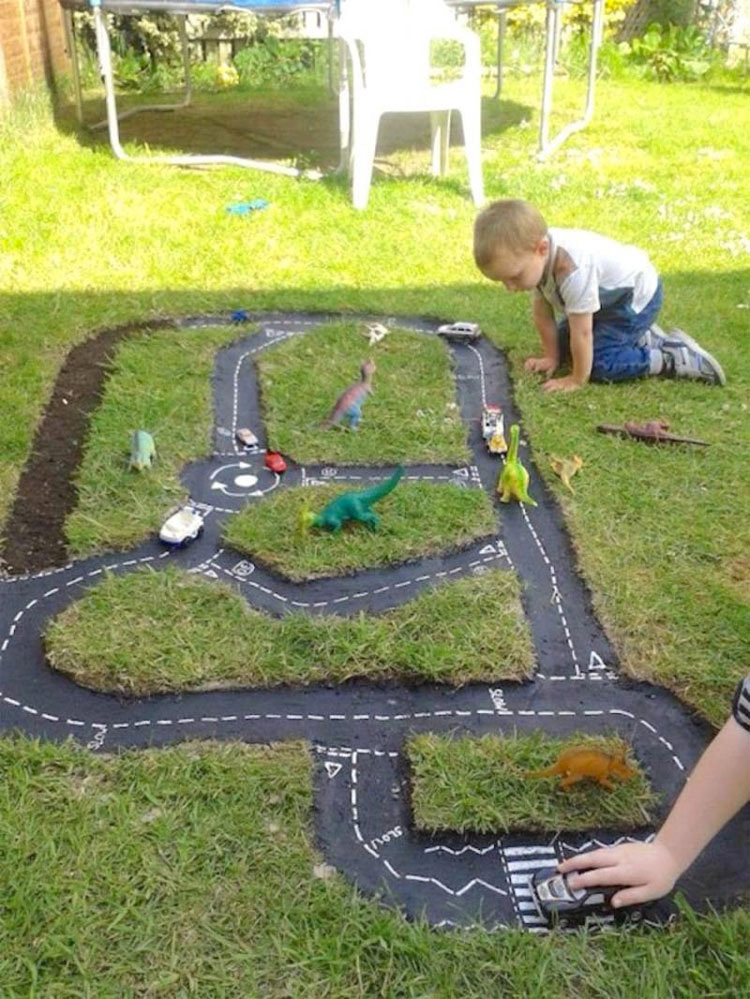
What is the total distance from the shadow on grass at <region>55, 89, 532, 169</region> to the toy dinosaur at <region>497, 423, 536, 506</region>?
11.0 feet

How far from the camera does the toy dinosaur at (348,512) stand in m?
2.24

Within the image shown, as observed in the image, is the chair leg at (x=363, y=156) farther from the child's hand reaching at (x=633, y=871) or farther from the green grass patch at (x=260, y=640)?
the child's hand reaching at (x=633, y=871)

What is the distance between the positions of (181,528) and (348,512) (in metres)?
0.38

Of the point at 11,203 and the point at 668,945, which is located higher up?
the point at 11,203

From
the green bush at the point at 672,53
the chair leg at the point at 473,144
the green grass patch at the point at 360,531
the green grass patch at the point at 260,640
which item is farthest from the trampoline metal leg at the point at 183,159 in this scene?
the green bush at the point at 672,53

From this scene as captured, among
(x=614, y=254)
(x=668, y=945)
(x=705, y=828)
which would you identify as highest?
(x=614, y=254)

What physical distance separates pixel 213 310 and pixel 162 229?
89cm

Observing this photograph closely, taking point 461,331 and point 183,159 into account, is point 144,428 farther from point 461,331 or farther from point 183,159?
point 183,159

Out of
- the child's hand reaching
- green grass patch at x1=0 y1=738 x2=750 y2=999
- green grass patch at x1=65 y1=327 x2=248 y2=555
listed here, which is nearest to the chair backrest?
green grass patch at x1=65 y1=327 x2=248 y2=555

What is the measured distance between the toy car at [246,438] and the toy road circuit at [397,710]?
11cm

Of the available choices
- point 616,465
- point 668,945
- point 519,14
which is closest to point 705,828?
point 668,945

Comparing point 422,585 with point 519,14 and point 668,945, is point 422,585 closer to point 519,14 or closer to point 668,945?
point 668,945

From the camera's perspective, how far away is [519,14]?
27.7 feet

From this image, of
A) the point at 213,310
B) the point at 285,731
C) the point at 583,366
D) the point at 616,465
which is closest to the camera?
the point at 285,731
